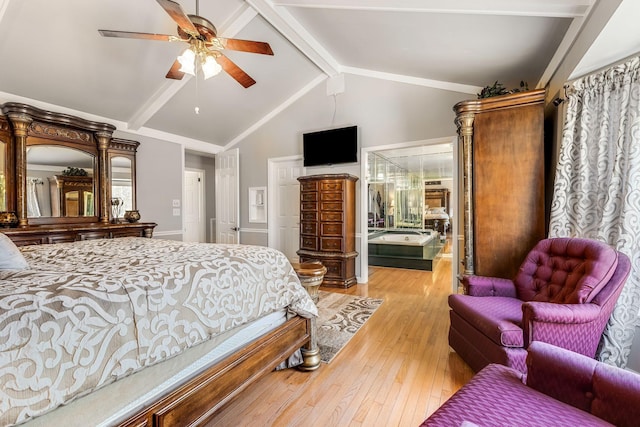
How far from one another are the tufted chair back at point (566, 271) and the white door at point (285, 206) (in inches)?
139

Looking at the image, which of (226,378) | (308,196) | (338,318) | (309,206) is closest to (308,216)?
(309,206)

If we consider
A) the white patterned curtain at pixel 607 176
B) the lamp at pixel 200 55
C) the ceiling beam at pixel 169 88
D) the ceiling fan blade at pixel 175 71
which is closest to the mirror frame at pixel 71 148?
the ceiling beam at pixel 169 88

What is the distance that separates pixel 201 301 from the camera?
136 cm

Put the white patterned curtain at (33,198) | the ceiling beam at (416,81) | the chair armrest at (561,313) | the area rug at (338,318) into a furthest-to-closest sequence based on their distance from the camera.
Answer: the ceiling beam at (416,81) < the white patterned curtain at (33,198) < the area rug at (338,318) < the chair armrest at (561,313)

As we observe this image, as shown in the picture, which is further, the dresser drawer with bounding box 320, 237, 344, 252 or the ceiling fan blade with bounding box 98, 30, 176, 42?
the dresser drawer with bounding box 320, 237, 344, 252

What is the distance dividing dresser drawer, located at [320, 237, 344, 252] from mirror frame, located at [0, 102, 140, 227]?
290cm

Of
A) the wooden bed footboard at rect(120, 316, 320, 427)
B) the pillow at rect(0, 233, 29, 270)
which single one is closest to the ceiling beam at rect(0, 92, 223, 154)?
the pillow at rect(0, 233, 29, 270)

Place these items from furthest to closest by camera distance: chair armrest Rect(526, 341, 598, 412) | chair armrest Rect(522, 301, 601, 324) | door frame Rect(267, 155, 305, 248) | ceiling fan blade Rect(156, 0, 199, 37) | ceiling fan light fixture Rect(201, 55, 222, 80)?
door frame Rect(267, 155, 305, 248) → ceiling fan light fixture Rect(201, 55, 222, 80) → ceiling fan blade Rect(156, 0, 199, 37) → chair armrest Rect(522, 301, 601, 324) → chair armrest Rect(526, 341, 598, 412)

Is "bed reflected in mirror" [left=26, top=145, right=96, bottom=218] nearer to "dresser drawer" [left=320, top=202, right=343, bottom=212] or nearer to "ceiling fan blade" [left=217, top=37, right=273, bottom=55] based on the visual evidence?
"ceiling fan blade" [left=217, top=37, right=273, bottom=55]

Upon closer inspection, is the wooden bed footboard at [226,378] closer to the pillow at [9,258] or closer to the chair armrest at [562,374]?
the pillow at [9,258]

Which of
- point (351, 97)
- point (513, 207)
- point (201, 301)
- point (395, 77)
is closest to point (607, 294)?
point (513, 207)

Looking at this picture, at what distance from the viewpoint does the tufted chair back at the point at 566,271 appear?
169 centimetres

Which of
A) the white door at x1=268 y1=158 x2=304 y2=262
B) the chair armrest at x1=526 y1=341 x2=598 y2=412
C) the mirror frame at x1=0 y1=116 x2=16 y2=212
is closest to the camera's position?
the chair armrest at x1=526 y1=341 x2=598 y2=412

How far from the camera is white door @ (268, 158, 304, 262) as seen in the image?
5.11 meters
